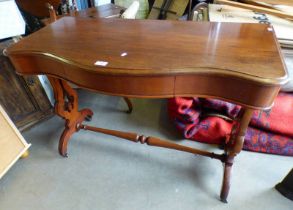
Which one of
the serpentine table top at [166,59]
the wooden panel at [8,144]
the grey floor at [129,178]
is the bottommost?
the grey floor at [129,178]

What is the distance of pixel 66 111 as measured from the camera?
1315mm

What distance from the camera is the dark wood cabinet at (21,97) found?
131 cm

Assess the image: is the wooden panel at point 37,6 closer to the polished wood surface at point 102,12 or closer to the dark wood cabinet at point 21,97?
the polished wood surface at point 102,12

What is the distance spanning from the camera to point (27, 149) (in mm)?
1358

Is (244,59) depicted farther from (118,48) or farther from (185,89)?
(118,48)

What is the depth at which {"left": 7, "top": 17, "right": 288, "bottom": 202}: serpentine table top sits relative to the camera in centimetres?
68

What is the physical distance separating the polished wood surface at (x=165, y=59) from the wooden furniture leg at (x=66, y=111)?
295 mm

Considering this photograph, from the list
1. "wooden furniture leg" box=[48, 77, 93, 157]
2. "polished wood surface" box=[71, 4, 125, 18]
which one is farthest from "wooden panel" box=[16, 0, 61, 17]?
"wooden furniture leg" box=[48, 77, 93, 157]

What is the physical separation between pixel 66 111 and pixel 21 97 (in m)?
0.37

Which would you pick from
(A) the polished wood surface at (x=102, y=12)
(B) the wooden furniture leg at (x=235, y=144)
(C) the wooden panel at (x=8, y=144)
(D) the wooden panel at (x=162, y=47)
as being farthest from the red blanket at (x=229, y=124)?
(C) the wooden panel at (x=8, y=144)

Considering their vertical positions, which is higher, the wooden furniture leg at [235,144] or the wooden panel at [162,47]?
the wooden panel at [162,47]

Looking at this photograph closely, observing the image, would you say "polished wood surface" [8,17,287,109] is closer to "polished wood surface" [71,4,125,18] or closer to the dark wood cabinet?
the dark wood cabinet

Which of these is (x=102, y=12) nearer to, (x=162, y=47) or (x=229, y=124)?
(x=162, y=47)

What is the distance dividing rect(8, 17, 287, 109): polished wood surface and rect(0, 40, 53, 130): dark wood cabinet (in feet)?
1.62
